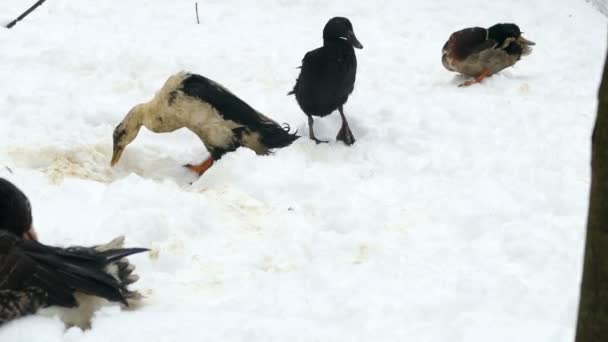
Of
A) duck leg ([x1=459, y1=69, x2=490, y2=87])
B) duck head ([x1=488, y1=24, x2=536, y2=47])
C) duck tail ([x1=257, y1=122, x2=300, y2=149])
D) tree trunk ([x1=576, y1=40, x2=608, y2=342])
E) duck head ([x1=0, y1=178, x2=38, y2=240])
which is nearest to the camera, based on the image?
tree trunk ([x1=576, y1=40, x2=608, y2=342])

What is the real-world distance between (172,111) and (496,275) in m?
3.51

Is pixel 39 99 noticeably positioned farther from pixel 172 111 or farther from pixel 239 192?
pixel 239 192

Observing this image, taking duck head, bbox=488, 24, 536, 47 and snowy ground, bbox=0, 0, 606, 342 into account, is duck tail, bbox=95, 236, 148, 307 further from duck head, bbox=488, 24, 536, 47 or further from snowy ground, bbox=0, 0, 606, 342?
duck head, bbox=488, 24, 536, 47

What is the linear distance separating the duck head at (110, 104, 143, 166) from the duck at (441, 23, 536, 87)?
3.84 metres

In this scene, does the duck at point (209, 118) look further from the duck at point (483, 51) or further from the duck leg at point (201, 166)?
the duck at point (483, 51)

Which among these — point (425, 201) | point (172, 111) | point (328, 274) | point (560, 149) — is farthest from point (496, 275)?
point (172, 111)

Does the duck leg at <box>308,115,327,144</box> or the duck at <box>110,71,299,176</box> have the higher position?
the duck at <box>110,71,299,176</box>

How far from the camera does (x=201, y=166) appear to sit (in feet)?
20.9

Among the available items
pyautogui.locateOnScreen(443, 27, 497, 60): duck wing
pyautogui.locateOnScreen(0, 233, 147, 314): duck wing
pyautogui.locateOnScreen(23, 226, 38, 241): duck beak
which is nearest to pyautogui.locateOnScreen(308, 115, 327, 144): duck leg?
pyautogui.locateOnScreen(443, 27, 497, 60): duck wing

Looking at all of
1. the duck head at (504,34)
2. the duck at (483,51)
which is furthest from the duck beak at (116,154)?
the duck head at (504,34)

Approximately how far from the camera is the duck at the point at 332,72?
6.62m

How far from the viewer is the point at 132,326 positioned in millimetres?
3182

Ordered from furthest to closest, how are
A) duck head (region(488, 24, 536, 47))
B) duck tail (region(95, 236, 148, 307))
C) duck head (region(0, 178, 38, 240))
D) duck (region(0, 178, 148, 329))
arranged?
duck head (region(488, 24, 536, 47))
duck head (region(0, 178, 38, 240))
duck tail (region(95, 236, 148, 307))
duck (region(0, 178, 148, 329))

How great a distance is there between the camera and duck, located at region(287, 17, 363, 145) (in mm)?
6617
